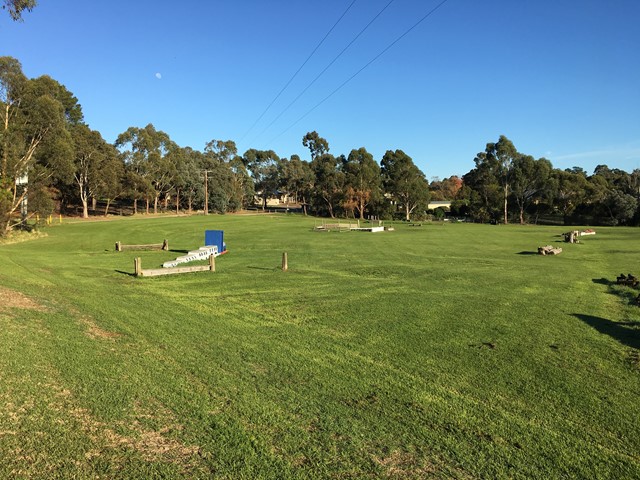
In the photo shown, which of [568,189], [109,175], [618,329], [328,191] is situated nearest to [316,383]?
[618,329]

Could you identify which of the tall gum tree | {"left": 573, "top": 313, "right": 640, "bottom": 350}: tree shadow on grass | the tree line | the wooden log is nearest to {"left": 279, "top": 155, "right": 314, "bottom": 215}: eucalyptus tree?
the tree line

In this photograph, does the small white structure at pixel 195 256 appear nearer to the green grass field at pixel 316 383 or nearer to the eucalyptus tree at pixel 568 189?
the green grass field at pixel 316 383

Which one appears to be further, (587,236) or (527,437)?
(587,236)

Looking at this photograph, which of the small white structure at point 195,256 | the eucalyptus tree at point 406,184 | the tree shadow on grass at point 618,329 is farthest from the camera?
the eucalyptus tree at point 406,184

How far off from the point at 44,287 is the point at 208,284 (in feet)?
16.8

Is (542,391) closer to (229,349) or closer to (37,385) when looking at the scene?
(229,349)

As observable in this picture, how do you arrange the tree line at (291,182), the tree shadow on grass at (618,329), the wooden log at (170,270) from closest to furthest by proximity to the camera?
1. the tree shadow on grass at (618,329)
2. the wooden log at (170,270)
3. the tree line at (291,182)

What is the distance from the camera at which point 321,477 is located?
14.6 ft

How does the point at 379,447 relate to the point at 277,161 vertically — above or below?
below

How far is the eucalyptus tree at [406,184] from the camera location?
84562 mm

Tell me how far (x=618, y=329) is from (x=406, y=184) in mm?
75473

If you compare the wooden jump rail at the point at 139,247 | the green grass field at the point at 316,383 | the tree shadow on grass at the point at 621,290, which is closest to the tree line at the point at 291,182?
the wooden jump rail at the point at 139,247

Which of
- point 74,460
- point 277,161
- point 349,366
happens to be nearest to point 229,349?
point 349,366

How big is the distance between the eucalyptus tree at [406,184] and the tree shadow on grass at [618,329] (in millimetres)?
73629
